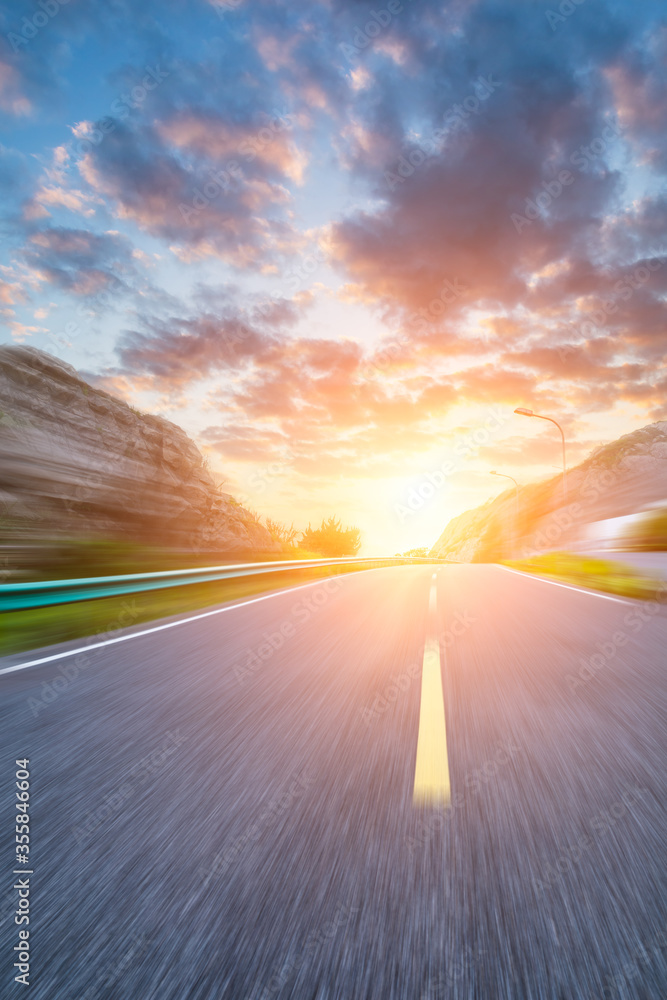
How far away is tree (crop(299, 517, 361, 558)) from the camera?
118ft

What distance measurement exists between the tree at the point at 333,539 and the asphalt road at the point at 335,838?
104 ft

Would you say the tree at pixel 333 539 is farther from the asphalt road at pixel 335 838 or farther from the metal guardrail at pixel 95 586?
the asphalt road at pixel 335 838

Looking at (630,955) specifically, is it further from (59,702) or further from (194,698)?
(59,702)

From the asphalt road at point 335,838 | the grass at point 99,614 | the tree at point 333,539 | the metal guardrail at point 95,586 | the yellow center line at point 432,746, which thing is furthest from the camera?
the tree at point 333,539

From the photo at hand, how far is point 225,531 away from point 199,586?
44.9ft

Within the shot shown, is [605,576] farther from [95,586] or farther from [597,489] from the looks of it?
[597,489]

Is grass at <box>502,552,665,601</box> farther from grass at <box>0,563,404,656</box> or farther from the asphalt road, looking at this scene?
grass at <box>0,563,404,656</box>

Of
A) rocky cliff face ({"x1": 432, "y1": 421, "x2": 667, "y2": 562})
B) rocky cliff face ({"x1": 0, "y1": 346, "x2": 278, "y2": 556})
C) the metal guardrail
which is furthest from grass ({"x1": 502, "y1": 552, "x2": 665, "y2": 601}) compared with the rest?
rocky cliff face ({"x1": 432, "y1": 421, "x2": 667, "y2": 562})

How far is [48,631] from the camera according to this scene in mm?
6387

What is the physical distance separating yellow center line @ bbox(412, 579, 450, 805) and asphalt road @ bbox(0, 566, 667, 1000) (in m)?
0.05

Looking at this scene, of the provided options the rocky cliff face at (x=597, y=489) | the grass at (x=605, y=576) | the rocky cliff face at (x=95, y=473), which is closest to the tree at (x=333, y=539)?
the rocky cliff face at (x=95, y=473)

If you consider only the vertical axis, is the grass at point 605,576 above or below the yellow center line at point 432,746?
above

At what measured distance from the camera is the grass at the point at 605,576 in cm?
991

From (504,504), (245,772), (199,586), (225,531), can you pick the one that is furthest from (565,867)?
(504,504)
